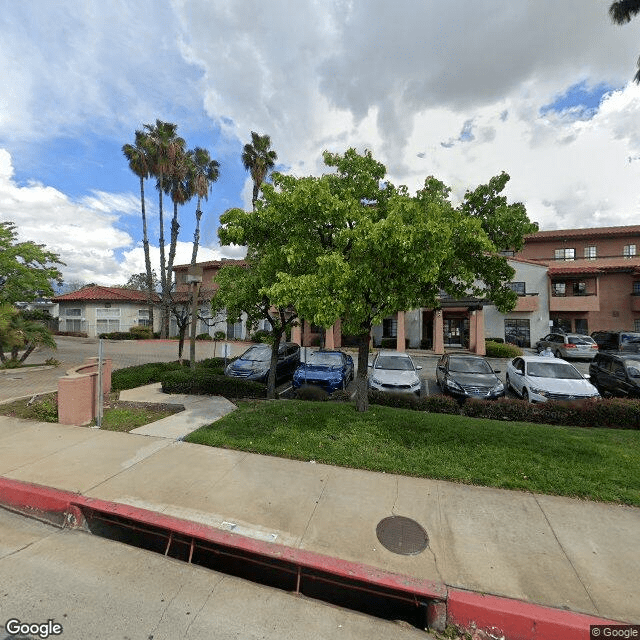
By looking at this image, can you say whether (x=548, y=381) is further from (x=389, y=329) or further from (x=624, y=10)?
(x=389, y=329)

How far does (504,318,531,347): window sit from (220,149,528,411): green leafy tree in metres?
21.3

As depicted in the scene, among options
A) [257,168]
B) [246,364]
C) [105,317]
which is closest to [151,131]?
[257,168]

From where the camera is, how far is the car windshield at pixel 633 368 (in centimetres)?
1038

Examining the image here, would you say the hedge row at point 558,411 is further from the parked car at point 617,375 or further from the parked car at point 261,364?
the parked car at point 261,364

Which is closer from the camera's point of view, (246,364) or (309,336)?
(246,364)

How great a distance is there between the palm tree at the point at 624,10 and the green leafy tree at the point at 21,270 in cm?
2623

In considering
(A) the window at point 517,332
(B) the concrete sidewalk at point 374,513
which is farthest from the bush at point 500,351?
(B) the concrete sidewalk at point 374,513

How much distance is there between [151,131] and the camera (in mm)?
30203

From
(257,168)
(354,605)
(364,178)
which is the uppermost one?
(257,168)

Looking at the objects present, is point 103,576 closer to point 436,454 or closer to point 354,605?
point 354,605

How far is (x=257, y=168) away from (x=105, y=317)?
75.2 feet

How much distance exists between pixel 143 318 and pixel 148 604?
39.2 meters

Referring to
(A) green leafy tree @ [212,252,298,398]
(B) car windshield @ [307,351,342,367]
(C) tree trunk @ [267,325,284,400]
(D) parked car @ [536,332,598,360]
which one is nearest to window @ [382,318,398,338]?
(D) parked car @ [536,332,598,360]

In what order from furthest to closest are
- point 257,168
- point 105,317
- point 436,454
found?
point 105,317
point 257,168
point 436,454
